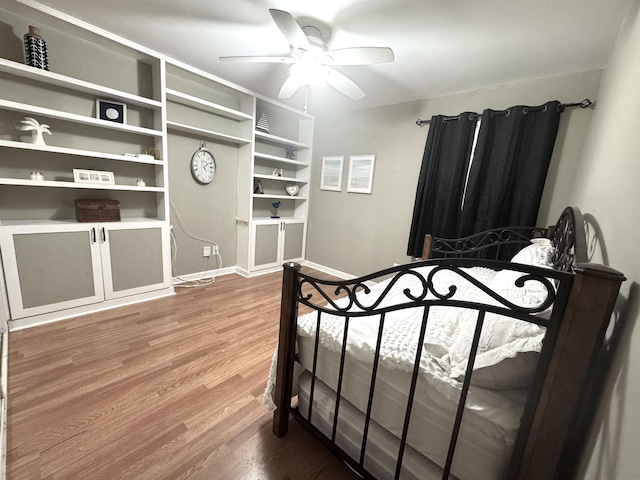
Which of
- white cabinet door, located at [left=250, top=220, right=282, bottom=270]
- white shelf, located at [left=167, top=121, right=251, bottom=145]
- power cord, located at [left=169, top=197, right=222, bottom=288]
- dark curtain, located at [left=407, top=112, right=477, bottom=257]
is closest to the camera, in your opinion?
dark curtain, located at [left=407, top=112, right=477, bottom=257]

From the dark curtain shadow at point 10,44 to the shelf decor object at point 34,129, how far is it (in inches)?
17.4

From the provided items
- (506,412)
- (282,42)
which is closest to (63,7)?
(282,42)

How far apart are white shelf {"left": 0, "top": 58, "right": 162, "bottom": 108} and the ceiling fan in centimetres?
111

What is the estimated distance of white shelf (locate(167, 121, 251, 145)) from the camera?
2750 mm

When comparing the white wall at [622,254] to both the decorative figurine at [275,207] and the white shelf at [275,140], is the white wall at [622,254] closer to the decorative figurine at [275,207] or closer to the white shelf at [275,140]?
the white shelf at [275,140]

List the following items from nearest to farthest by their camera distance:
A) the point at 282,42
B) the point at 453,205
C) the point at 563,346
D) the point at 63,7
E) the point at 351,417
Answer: the point at 563,346, the point at 351,417, the point at 63,7, the point at 282,42, the point at 453,205

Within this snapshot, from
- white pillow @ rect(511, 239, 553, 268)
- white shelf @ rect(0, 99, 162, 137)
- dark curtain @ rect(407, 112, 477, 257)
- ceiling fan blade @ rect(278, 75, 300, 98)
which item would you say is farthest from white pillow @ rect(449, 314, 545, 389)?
white shelf @ rect(0, 99, 162, 137)

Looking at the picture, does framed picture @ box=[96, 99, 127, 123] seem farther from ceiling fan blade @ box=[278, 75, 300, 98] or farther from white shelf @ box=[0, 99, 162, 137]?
ceiling fan blade @ box=[278, 75, 300, 98]

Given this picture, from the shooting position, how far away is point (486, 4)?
57.7 inches

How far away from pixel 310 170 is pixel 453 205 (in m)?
2.26

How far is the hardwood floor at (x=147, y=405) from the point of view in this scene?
1.17m

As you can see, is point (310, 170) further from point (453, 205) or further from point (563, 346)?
point (563, 346)

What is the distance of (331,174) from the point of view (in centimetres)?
387

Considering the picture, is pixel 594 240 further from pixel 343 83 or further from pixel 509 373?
pixel 343 83
